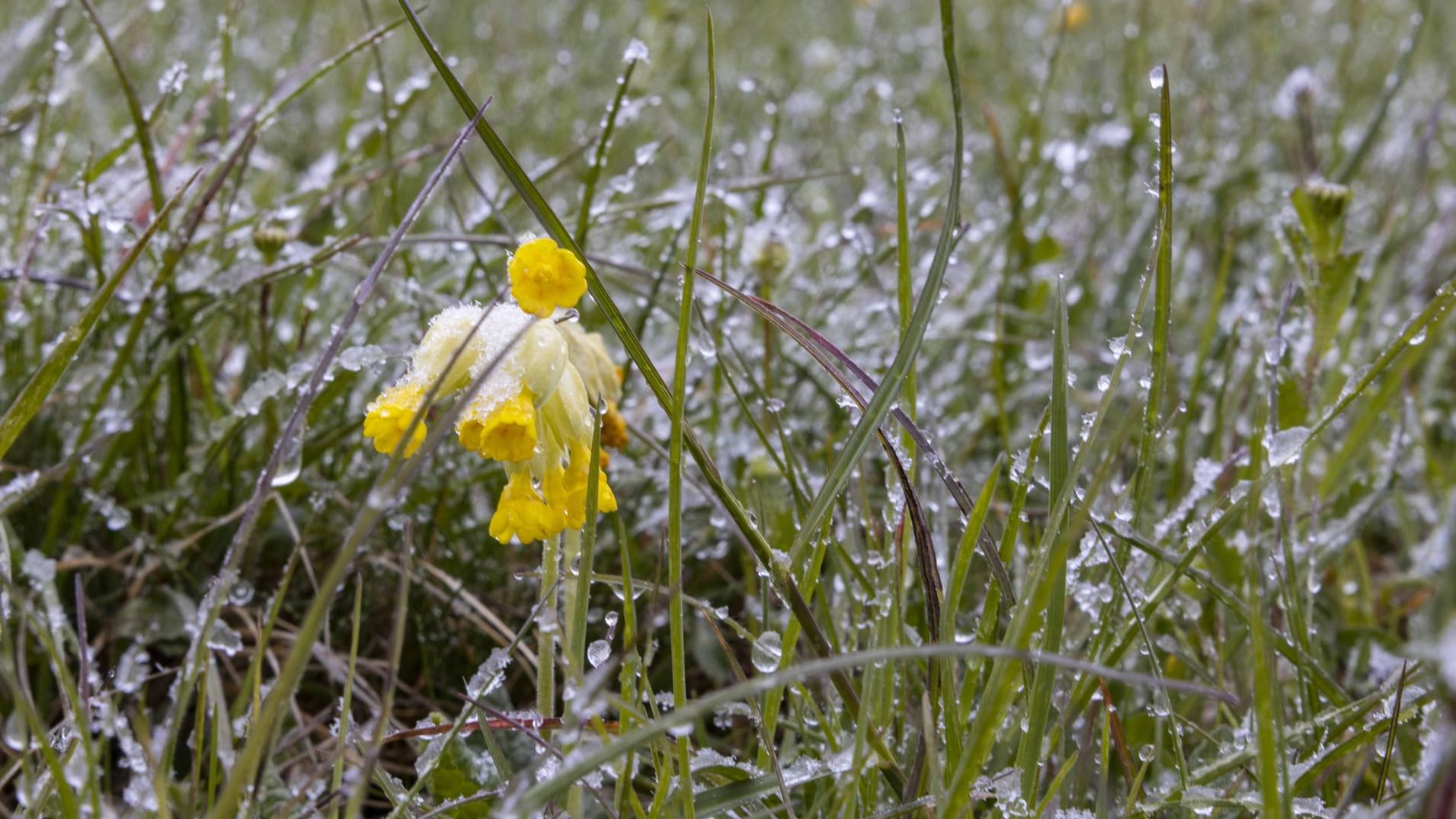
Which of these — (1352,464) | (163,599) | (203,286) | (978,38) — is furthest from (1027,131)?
(978,38)

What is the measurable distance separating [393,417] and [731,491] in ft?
1.91

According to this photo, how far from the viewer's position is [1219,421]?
1.53m

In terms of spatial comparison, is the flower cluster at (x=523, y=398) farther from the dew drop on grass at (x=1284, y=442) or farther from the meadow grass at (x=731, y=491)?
the dew drop on grass at (x=1284, y=442)

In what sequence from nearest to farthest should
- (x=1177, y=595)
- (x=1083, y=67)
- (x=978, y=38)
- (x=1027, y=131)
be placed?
1. (x=1177, y=595)
2. (x=1027, y=131)
3. (x=1083, y=67)
4. (x=978, y=38)

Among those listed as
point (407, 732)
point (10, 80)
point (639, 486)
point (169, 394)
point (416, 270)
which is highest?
point (10, 80)

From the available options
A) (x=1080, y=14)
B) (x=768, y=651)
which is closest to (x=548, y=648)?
(x=768, y=651)

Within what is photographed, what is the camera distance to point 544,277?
2.98ft

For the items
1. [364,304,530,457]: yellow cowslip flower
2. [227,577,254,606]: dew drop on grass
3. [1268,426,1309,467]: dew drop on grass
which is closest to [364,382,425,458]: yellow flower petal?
[364,304,530,457]: yellow cowslip flower

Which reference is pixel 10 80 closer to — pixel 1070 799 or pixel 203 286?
pixel 203 286

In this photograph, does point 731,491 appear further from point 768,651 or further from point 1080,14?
point 1080,14

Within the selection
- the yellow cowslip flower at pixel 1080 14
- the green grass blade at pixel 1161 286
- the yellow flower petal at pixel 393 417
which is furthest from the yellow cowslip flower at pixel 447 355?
the yellow cowslip flower at pixel 1080 14

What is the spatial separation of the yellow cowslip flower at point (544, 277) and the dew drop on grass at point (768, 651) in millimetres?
316

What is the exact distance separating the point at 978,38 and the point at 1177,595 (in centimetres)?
395

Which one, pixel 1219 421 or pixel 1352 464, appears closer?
pixel 1219 421
